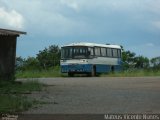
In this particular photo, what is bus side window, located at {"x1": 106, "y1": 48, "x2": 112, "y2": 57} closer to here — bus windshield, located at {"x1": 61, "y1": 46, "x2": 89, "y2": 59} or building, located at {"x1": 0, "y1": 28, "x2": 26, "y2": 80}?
bus windshield, located at {"x1": 61, "y1": 46, "x2": 89, "y2": 59}

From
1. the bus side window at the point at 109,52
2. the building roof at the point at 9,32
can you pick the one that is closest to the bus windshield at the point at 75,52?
the bus side window at the point at 109,52

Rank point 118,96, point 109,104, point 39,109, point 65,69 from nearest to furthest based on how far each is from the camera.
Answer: point 39,109
point 109,104
point 118,96
point 65,69

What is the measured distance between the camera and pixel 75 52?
1774 inches

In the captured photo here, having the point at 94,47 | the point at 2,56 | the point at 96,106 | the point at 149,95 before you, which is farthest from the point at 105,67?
the point at 96,106

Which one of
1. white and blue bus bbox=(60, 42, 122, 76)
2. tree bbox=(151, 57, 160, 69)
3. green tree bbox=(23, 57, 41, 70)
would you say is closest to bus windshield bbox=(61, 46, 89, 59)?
white and blue bus bbox=(60, 42, 122, 76)

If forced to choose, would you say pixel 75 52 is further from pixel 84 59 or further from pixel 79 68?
pixel 79 68

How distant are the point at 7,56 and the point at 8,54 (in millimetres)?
116

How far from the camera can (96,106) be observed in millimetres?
14953

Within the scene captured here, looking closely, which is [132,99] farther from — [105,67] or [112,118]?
[105,67]

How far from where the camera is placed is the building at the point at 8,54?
2541 centimetres

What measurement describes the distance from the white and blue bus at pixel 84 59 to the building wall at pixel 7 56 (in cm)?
1816

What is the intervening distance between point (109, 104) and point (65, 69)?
29.6 metres

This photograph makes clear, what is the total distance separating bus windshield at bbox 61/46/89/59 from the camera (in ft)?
147

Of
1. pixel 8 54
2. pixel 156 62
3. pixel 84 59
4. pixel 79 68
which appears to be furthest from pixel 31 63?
pixel 8 54
